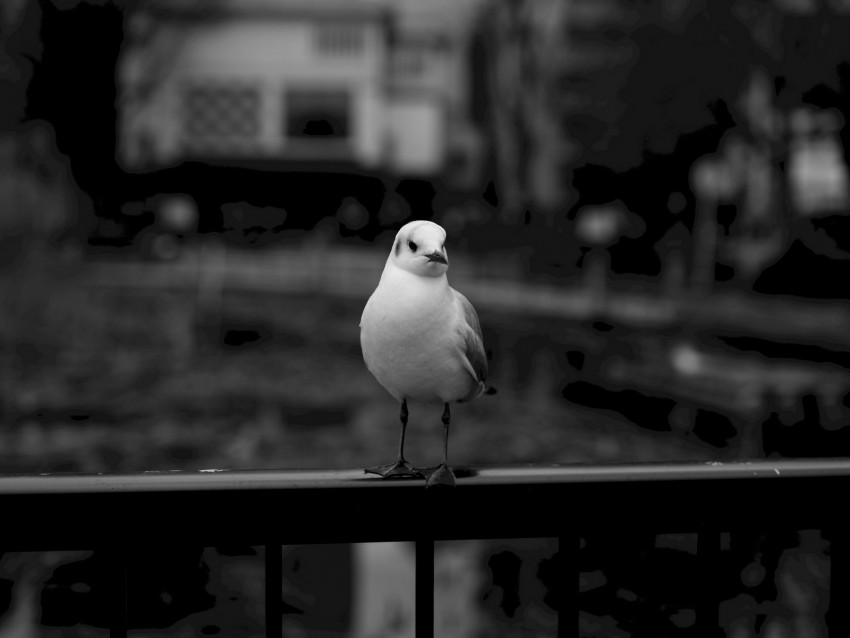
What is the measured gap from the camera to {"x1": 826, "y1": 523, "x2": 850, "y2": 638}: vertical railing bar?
108 centimetres

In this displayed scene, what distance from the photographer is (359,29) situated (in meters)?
24.1

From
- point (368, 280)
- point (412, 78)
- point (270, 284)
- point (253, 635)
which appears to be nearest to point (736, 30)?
point (368, 280)

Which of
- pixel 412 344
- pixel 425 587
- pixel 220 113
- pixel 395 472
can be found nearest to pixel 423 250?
pixel 412 344

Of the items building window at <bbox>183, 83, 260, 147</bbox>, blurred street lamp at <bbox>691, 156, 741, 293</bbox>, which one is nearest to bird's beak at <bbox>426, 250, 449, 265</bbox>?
blurred street lamp at <bbox>691, 156, 741, 293</bbox>

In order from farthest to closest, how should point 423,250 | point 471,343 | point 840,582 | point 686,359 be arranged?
1. point 686,359
2. point 471,343
3. point 423,250
4. point 840,582

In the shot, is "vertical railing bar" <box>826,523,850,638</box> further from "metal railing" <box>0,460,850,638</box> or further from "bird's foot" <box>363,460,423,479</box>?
"bird's foot" <box>363,460,423,479</box>

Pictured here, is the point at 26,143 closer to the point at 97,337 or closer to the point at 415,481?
the point at 97,337

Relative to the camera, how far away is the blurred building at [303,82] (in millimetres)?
19828

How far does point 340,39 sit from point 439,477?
24.2m

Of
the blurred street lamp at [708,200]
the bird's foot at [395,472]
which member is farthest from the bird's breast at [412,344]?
the blurred street lamp at [708,200]

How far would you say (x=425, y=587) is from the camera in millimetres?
1022

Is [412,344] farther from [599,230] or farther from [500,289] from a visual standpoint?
[599,230]

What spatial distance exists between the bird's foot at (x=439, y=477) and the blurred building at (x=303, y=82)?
17.6 meters

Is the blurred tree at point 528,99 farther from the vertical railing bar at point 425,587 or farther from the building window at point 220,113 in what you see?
the vertical railing bar at point 425,587
